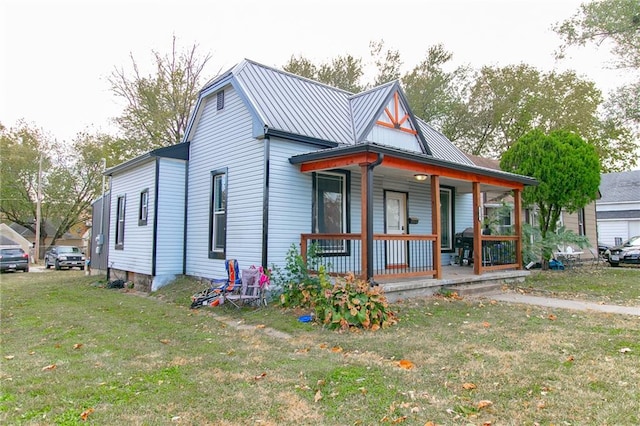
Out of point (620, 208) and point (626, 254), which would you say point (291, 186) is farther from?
point (620, 208)

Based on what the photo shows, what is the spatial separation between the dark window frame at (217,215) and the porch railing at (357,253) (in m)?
2.14

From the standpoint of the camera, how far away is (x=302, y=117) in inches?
377

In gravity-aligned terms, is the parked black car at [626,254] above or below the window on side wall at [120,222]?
below

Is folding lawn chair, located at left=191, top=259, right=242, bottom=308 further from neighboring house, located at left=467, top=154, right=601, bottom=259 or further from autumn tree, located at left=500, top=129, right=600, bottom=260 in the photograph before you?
neighboring house, located at left=467, top=154, right=601, bottom=259

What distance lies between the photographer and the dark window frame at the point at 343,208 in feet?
29.5

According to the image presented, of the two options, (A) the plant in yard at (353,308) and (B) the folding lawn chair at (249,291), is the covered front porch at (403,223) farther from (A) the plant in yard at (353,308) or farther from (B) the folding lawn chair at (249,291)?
(B) the folding lawn chair at (249,291)

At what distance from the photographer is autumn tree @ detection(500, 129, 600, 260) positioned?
13.3 metres

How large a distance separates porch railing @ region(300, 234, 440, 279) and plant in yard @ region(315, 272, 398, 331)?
1.17m

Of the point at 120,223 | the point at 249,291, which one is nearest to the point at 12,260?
the point at 120,223

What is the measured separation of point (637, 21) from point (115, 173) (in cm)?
2051

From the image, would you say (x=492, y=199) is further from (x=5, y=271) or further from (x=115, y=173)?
(x=5, y=271)

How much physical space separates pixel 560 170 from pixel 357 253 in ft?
27.9

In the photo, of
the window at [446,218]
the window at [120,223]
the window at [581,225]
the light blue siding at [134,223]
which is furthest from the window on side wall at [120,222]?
the window at [581,225]

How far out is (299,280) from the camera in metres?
7.89
